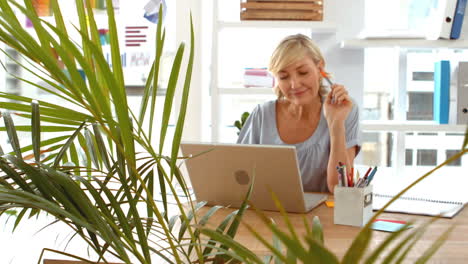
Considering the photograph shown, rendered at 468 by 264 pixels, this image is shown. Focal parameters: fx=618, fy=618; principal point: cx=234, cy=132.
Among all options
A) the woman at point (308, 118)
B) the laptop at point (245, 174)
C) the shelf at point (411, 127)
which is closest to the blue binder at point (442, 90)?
the shelf at point (411, 127)

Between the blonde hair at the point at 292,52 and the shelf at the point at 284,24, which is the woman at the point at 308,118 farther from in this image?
the shelf at the point at 284,24

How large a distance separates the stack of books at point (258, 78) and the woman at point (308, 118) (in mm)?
472

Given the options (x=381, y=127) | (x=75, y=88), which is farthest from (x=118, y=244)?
(x=381, y=127)

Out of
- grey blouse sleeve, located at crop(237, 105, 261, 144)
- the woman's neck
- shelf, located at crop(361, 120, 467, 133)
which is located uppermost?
the woman's neck

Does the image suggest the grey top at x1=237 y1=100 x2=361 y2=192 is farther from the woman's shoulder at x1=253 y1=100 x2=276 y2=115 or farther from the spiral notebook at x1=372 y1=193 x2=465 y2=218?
the spiral notebook at x1=372 y1=193 x2=465 y2=218

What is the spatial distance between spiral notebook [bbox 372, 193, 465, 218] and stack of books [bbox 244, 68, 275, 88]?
52.0 inches

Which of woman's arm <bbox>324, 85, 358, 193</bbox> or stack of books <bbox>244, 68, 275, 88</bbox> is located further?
stack of books <bbox>244, 68, 275, 88</bbox>

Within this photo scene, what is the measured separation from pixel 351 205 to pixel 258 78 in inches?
66.7

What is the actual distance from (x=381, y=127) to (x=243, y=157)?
64.0 inches

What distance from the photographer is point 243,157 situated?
72.0 inches

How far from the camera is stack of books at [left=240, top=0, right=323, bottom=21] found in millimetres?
3188

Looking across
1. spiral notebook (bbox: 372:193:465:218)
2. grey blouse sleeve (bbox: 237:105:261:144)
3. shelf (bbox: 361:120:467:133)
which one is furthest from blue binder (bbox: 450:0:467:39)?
spiral notebook (bbox: 372:193:465:218)

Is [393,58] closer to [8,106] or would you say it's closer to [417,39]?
[417,39]

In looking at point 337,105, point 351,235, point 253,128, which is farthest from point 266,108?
point 351,235
